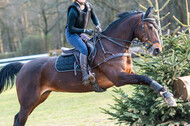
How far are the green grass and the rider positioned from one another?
263 cm

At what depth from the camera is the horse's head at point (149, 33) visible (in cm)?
507

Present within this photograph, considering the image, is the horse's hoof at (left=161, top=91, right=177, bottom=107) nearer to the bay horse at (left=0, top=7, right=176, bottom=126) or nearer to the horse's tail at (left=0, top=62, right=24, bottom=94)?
the bay horse at (left=0, top=7, right=176, bottom=126)

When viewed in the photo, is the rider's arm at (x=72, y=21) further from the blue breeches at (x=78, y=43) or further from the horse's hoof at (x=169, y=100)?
the horse's hoof at (x=169, y=100)

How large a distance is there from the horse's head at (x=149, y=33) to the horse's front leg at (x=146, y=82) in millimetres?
587

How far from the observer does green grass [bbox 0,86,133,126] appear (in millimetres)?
8344

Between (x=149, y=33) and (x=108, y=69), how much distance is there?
108 centimetres

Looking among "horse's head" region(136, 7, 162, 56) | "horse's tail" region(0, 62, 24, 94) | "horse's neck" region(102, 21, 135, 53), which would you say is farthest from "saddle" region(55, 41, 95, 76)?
"horse's tail" region(0, 62, 24, 94)

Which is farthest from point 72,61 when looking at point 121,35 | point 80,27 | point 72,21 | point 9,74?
point 9,74

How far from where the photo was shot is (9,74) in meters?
6.93

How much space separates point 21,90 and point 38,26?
3223cm

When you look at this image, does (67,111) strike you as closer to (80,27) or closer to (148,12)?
(80,27)

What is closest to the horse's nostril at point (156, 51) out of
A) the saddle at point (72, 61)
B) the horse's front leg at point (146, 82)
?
the horse's front leg at point (146, 82)

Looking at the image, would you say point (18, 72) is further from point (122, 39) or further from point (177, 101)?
point (177, 101)

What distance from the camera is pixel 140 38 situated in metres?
5.33
